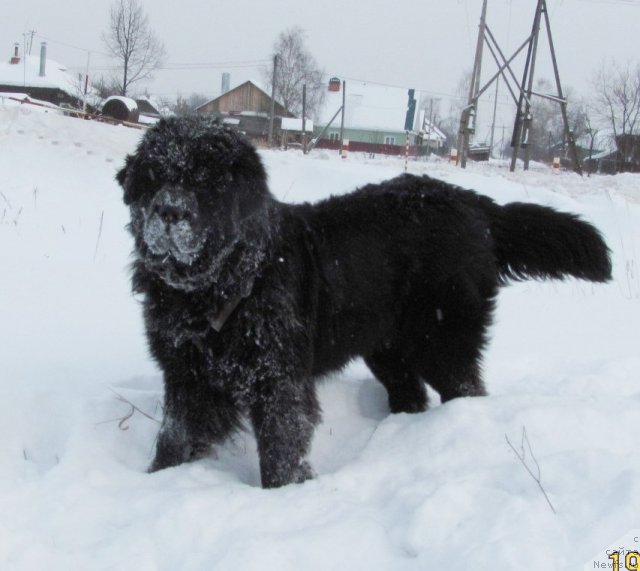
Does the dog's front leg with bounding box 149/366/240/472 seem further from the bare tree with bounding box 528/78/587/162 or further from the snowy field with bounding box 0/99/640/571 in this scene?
the bare tree with bounding box 528/78/587/162

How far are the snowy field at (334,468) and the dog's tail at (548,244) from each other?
682 millimetres

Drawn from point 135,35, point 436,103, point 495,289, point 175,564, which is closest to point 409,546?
point 175,564

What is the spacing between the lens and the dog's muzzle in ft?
8.25

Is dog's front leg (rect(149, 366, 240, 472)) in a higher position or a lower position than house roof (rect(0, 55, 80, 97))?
lower

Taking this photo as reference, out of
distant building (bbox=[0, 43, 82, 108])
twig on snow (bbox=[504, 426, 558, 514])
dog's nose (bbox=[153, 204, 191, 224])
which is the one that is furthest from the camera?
distant building (bbox=[0, 43, 82, 108])

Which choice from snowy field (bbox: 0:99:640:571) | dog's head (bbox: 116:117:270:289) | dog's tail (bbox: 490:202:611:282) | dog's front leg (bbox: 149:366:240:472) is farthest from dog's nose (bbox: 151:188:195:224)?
dog's tail (bbox: 490:202:611:282)

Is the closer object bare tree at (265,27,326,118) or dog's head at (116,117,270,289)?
dog's head at (116,117,270,289)

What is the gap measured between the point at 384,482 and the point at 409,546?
0.50m

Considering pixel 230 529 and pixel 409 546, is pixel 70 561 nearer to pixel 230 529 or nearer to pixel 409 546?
pixel 230 529

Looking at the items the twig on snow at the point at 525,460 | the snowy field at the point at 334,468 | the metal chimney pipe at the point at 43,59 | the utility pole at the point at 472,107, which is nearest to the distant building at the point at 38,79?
the metal chimney pipe at the point at 43,59

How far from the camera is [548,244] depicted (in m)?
3.51

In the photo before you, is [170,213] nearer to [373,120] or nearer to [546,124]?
[373,120]

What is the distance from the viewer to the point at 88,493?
2.56m

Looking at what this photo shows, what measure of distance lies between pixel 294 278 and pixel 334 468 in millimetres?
946
